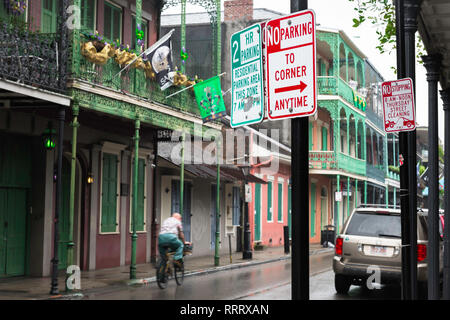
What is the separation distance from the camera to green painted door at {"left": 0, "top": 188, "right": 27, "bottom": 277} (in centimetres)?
1428

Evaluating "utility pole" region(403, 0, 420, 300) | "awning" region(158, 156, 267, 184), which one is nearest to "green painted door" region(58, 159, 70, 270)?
"awning" region(158, 156, 267, 184)

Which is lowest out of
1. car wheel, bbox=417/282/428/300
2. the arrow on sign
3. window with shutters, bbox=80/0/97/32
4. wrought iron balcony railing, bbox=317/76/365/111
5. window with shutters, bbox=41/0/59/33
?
car wheel, bbox=417/282/428/300

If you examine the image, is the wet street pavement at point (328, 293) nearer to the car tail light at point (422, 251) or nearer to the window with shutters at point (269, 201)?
the car tail light at point (422, 251)

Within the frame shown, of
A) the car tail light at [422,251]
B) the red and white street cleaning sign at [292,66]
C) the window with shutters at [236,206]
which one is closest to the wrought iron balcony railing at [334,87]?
the window with shutters at [236,206]

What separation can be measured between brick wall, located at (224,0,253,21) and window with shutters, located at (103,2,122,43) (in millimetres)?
15740

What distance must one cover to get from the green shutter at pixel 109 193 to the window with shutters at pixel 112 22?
339 cm

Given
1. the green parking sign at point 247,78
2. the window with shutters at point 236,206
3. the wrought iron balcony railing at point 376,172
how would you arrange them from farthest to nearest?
the wrought iron balcony railing at point 376,172, the window with shutters at point 236,206, the green parking sign at point 247,78

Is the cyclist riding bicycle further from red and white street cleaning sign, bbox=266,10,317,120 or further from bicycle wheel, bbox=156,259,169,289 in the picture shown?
red and white street cleaning sign, bbox=266,10,317,120

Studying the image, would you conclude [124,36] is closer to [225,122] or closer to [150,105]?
[150,105]

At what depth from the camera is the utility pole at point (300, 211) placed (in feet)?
13.0

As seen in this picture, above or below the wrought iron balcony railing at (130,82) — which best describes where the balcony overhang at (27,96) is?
below

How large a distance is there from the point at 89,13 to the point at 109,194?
5.04 m

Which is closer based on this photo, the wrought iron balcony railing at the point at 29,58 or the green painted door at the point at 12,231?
the wrought iron balcony railing at the point at 29,58
